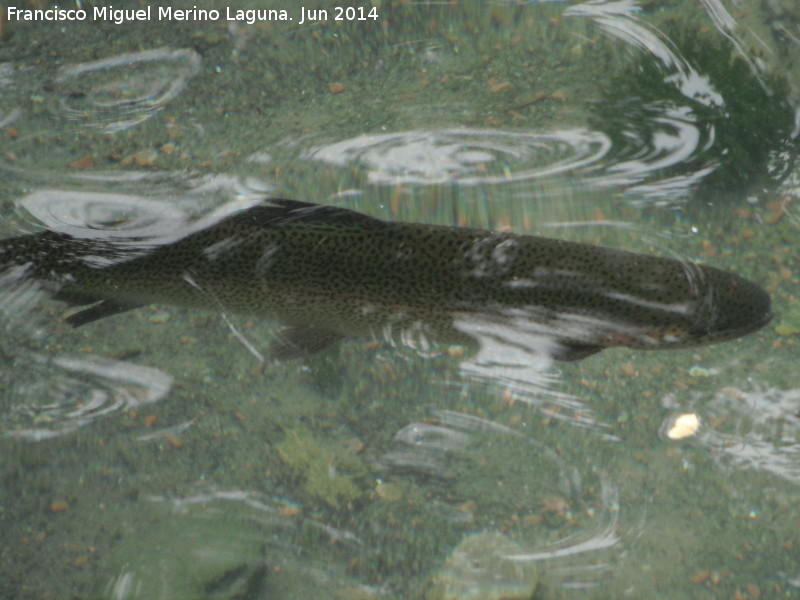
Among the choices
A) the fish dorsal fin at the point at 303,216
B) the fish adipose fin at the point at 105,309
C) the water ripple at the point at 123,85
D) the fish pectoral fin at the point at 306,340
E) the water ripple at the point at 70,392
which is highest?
the water ripple at the point at 123,85

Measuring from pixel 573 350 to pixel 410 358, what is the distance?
3.44 ft

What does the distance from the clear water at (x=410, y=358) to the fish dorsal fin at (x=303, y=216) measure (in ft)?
2.53

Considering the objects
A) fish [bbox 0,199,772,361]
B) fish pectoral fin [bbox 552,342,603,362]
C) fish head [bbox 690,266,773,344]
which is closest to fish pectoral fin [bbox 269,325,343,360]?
fish [bbox 0,199,772,361]

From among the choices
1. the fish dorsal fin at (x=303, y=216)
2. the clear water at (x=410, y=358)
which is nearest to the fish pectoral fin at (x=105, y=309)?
the clear water at (x=410, y=358)

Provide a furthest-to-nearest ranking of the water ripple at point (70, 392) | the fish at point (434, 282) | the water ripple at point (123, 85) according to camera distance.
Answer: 1. the water ripple at point (123, 85)
2. the water ripple at point (70, 392)
3. the fish at point (434, 282)

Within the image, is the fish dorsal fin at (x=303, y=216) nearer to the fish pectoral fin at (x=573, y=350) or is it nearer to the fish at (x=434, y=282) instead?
the fish at (x=434, y=282)

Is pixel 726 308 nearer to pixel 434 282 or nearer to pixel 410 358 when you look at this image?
pixel 434 282

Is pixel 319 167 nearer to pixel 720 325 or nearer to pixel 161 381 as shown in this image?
pixel 161 381

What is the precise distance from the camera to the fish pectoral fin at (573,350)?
3.46 m

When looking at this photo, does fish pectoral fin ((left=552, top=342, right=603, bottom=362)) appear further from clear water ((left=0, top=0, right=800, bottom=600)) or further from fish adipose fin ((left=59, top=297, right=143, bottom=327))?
fish adipose fin ((left=59, top=297, right=143, bottom=327))

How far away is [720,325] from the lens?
3357mm

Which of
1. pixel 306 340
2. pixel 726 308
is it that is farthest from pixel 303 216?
pixel 726 308

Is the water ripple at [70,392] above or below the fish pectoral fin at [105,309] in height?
below

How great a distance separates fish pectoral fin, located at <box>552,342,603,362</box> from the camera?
3461 mm
